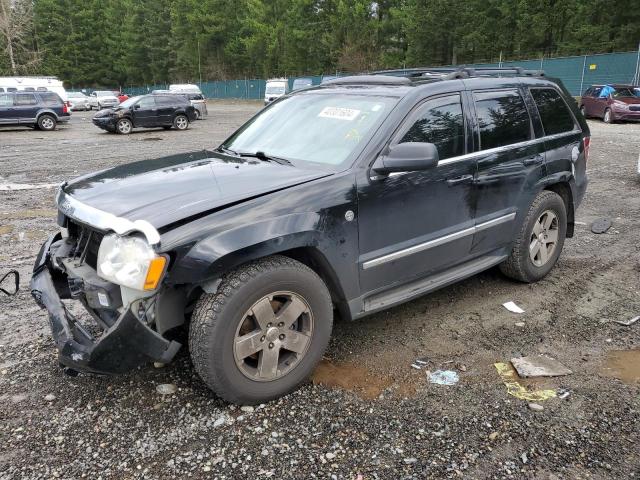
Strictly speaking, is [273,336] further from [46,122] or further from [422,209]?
[46,122]

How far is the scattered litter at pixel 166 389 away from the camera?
317 cm

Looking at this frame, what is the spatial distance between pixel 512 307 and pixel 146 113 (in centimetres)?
1960

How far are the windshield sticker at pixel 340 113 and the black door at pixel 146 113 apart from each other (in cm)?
1884

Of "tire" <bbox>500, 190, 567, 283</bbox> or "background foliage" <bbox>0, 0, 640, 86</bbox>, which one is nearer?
"tire" <bbox>500, 190, 567, 283</bbox>

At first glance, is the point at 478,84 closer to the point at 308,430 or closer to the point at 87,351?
the point at 308,430

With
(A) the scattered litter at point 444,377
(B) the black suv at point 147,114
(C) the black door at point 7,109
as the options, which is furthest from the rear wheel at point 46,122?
(A) the scattered litter at point 444,377

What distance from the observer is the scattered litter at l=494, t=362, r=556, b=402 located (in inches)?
123

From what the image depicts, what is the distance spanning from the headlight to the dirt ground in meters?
0.87

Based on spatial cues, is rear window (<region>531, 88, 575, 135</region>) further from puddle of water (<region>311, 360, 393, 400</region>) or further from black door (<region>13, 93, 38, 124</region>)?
black door (<region>13, 93, 38, 124</region>)

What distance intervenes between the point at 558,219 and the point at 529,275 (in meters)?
0.62

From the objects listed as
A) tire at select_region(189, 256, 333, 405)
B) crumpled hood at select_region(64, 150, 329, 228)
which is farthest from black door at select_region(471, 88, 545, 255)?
tire at select_region(189, 256, 333, 405)

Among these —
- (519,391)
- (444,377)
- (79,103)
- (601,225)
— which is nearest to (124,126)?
(601,225)

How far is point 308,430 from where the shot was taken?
284 cm

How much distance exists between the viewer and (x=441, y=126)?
3.76 m
